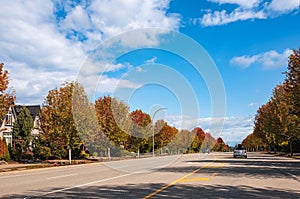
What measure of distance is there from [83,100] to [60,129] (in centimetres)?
445

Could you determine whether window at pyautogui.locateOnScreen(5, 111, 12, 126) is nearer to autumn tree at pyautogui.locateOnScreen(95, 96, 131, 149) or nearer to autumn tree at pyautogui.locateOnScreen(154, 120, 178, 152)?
autumn tree at pyautogui.locateOnScreen(95, 96, 131, 149)

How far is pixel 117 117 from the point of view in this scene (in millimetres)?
50812

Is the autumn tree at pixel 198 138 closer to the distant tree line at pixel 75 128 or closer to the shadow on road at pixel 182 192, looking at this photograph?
the distant tree line at pixel 75 128

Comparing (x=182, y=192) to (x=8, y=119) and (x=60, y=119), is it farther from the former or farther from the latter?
(x=8, y=119)

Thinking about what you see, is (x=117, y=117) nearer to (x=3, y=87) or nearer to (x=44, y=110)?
(x=44, y=110)

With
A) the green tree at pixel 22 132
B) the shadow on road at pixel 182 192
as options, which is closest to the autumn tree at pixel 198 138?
the green tree at pixel 22 132

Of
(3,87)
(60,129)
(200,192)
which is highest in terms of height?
(3,87)

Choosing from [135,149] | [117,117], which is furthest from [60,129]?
[135,149]

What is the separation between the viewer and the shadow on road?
Answer: 11750mm

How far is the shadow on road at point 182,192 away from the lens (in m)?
11.8

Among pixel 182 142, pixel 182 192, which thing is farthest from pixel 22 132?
pixel 182 142

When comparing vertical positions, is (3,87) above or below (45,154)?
above

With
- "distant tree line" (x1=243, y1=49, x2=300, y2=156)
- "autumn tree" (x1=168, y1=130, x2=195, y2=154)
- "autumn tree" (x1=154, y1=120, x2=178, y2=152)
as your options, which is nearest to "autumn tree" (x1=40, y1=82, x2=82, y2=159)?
"distant tree line" (x1=243, y1=49, x2=300, y2=156)

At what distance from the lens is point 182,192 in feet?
41.6
